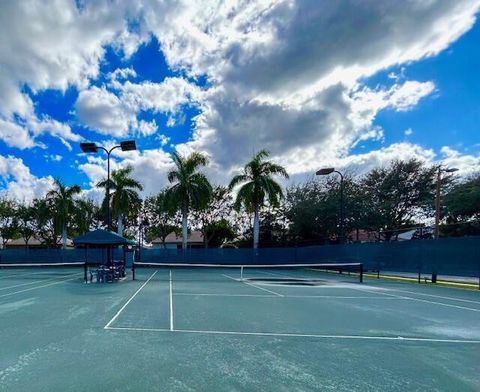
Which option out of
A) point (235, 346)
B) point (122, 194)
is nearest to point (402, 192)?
point (122, 194)

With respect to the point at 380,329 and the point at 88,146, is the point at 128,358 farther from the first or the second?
the point at 88,146

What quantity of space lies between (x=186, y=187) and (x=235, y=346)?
1296 inches

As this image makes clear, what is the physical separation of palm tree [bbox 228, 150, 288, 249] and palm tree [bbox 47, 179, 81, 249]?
19745 millimetres

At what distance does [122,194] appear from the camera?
40.4 metres

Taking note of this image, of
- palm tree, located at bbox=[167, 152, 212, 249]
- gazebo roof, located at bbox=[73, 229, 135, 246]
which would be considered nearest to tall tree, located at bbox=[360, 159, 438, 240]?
palm tree, located at bbox=[167, 152, 212, 249]

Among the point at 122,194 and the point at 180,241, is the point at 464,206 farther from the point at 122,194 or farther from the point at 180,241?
the point at 180,241

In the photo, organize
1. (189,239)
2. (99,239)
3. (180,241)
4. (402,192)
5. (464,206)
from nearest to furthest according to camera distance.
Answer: (99,239)
(464,206)
(402,192)
(189,239)
(180,241)

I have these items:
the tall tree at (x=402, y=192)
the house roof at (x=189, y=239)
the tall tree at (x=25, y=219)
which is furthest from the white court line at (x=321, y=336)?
the house roof at (x=189, y=239)

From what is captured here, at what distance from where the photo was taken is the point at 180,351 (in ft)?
21.1

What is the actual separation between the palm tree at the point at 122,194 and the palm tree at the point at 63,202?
529 cm

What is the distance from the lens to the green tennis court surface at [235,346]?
507cm

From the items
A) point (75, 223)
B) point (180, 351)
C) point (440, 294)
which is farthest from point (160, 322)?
point (75, 223)

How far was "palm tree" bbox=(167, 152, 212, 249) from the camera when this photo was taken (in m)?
39.0

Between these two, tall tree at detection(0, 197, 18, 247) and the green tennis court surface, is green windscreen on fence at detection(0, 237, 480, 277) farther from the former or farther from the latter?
tall tree at detection(0, 197, 18, 247)
